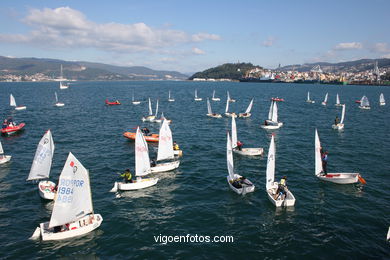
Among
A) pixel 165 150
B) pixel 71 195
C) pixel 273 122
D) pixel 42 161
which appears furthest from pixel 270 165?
pixel 273 122

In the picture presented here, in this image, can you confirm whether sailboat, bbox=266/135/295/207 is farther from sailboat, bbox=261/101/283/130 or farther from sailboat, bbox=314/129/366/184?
sailboat, bbox=261/101/283/130

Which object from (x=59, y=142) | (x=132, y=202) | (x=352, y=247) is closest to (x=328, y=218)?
(x=352, y=247)

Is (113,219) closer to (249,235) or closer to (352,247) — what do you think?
(249,235)

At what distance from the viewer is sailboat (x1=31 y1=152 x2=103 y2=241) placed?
19500 millimetres

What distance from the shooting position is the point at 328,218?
23078mm

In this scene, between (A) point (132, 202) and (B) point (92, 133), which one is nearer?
(A) point (132, 202)

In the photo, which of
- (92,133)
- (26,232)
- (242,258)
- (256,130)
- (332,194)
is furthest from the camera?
(256,130)

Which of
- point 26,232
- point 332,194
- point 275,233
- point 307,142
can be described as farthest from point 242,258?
point 307,142

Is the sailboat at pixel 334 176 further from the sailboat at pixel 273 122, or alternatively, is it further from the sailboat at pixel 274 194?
the sailboat at pixel 273 122

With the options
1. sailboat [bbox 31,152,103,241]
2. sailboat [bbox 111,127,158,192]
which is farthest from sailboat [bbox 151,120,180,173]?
sailboat [bbox 31,152,103,241]

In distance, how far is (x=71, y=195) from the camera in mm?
20047

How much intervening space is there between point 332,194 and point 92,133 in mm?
44174

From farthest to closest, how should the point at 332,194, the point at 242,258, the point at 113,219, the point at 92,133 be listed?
the point at 92,133 < the point at 332,194 < the point at 113,219 < the point at 242,258

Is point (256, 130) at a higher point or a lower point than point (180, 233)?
higher
